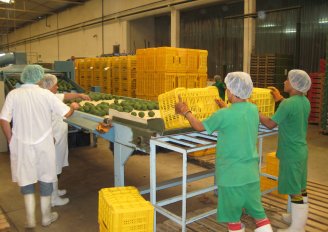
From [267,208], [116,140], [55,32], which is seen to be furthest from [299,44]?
[55,32]

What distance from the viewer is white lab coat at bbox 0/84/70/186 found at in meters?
2.99

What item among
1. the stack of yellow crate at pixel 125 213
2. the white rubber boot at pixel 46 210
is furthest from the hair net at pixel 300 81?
the white rubber boot at pixel 46 210

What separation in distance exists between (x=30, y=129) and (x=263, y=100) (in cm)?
225

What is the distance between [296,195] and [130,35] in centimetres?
1181

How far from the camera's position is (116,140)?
10.3ft

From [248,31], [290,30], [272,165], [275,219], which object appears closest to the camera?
[275,219]

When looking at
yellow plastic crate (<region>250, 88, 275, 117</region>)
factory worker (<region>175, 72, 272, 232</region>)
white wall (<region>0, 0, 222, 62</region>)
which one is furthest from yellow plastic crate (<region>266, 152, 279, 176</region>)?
white wall (<region>0, 0, 222, 62</region>)

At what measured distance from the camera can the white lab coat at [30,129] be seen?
299 centimetres

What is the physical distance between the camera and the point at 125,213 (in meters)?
2.34

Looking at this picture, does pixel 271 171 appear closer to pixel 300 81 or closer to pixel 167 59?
pixel 300 81

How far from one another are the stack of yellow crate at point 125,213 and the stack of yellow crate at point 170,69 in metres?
4.03

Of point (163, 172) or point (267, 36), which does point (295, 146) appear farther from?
point (267, 36)

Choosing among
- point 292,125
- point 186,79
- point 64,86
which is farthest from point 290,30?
point 292,125

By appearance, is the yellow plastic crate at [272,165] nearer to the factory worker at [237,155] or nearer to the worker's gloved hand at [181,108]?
the factory worker at [237,155]
